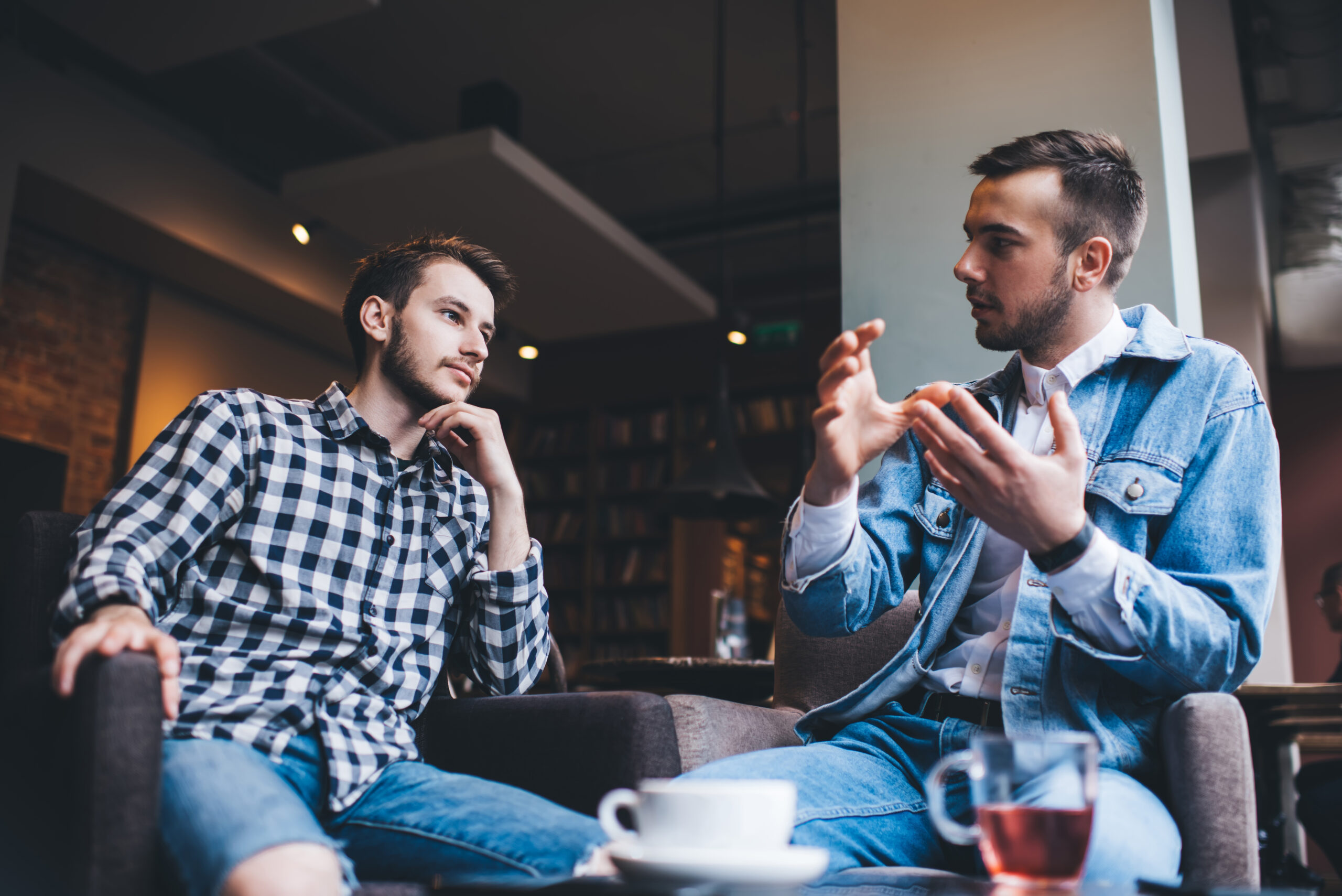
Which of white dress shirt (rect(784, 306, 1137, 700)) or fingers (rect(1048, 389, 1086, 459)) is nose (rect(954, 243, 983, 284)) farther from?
fingers (rect(1048, 389, 1086, 459))

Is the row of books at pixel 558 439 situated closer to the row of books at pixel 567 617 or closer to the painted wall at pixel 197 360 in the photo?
the row of books at pixel 567 617

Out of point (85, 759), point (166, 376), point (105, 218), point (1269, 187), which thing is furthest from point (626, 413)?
point (85, 759)

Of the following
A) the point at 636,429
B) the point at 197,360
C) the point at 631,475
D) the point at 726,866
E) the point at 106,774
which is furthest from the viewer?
the point at 636,429

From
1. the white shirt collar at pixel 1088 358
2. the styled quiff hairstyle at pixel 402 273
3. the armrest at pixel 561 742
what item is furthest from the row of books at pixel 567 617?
the white shirt collar at pixel 1088 358

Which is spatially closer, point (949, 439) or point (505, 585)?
point (949, 439)

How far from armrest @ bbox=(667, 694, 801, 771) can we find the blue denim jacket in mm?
101

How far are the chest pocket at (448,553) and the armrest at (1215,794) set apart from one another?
3.45 feet

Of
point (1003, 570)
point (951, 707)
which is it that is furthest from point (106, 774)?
point (1003, 570)

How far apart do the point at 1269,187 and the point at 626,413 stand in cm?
452

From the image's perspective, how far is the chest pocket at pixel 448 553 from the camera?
5.39 ft

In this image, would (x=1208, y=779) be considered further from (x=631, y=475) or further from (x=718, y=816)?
(x=631, y=475)

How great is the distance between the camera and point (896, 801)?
4.53 feet

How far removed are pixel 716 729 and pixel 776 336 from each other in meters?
4.32

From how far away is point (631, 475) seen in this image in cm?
771
